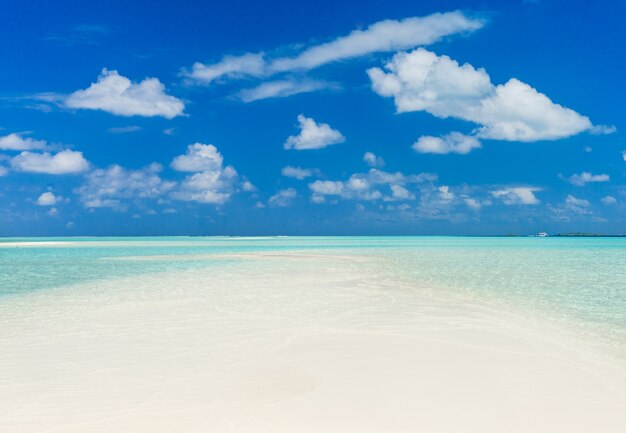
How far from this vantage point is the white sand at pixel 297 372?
15.1ft

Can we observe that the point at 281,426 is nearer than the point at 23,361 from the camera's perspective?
Yes

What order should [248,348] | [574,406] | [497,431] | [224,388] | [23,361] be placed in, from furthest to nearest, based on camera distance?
1. [248,348]
2. [23,361]
3. [224,388]
4. [574,406]
5. [497,431]

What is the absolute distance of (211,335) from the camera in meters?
8.50

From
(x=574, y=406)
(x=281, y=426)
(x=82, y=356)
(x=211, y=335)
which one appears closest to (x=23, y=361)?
(x=82, y=356)

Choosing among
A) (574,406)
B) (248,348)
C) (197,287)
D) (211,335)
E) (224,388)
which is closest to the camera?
(574,406)

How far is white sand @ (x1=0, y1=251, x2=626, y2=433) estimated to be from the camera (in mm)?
4613

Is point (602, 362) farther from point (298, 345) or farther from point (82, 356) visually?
point (82, 356)

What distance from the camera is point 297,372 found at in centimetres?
622

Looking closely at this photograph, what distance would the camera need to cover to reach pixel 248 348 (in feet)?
24.7

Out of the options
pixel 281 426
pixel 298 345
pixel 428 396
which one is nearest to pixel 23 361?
pixel 298 345

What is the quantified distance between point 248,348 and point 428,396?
3140 millimetres

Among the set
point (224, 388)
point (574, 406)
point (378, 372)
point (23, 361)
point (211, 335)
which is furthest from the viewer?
point (211, 335)

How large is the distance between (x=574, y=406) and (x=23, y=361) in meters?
6.62

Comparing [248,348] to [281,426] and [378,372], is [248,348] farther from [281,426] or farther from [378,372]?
[281,426]
